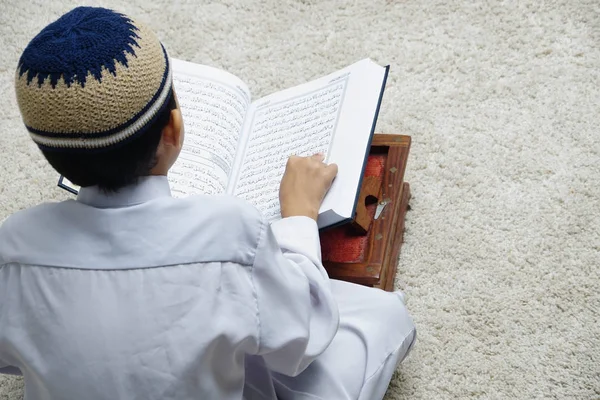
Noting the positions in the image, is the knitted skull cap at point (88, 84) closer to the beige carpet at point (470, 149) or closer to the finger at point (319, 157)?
the finger at point (319, 157)

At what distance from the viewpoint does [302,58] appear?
1496 mm

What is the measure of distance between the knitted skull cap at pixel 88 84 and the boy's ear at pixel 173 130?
0.04m

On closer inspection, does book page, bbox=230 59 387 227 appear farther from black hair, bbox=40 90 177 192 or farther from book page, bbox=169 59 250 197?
black hair, bbox=40 90 177 192

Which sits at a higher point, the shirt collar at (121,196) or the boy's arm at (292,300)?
the shirt collar at (121,196)

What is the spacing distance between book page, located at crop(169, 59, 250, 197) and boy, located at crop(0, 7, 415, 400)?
10.9 inches

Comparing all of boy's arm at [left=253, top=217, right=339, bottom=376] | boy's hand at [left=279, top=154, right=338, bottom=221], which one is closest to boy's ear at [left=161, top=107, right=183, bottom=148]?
boy's arm at [left=253, top=217, right=339, bottom=376]

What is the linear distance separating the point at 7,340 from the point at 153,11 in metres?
1.07

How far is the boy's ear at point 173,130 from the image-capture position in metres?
0.72

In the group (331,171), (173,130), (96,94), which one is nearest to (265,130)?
(331,171)

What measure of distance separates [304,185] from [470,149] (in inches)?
19.0

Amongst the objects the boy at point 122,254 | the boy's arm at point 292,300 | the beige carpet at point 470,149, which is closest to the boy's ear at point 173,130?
the boy at point 122,254

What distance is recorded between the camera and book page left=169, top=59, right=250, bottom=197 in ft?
3.36

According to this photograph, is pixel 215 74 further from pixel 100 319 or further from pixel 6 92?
pixel 6 92

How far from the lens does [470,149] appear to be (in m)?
1.32
